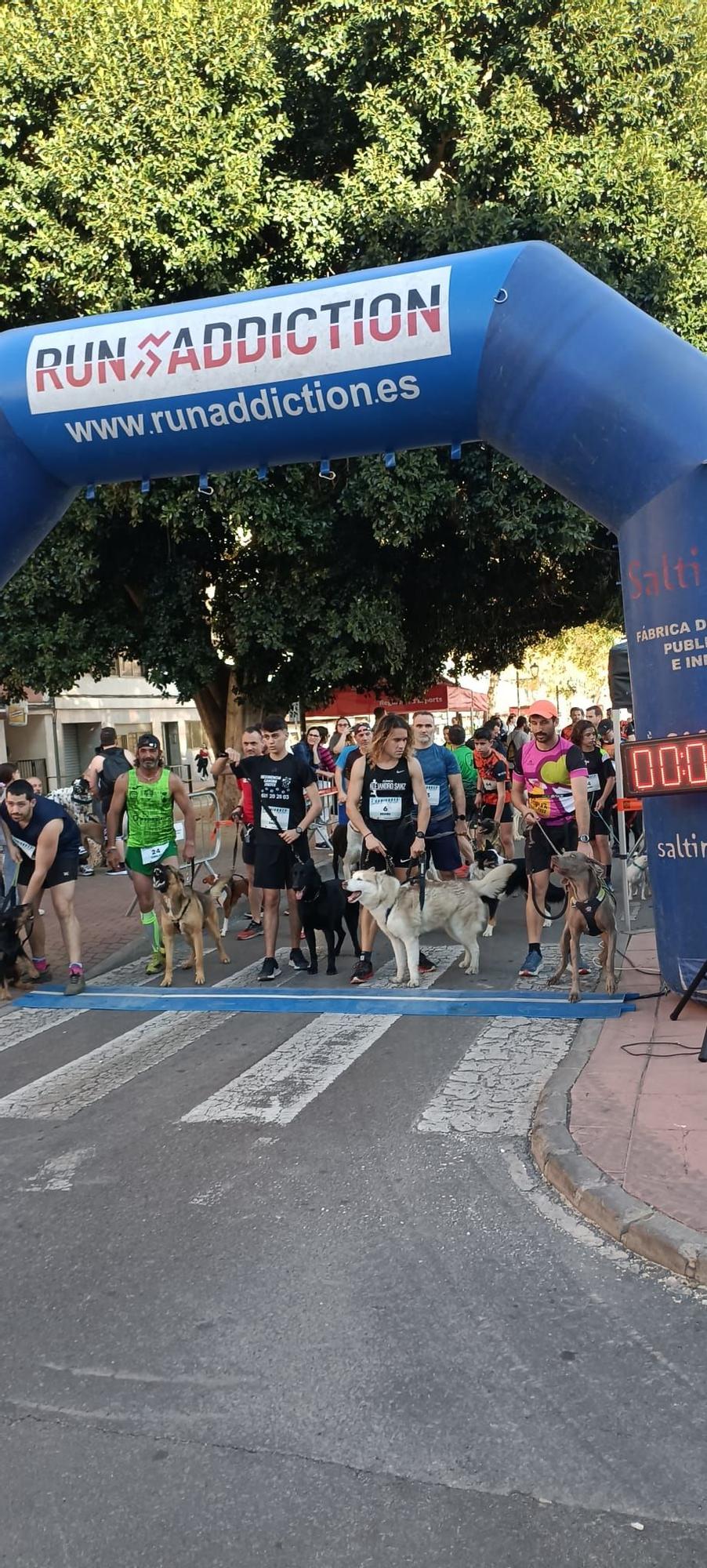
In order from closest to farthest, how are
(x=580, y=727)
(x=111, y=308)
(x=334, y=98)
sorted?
(x=580, y=727)
(x=111, y=308)
(x=334, y=98)

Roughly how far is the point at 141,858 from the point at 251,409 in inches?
150

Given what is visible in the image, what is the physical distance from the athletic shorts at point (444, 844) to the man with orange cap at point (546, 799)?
1.41m

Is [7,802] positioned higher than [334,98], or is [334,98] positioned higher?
[334,98]

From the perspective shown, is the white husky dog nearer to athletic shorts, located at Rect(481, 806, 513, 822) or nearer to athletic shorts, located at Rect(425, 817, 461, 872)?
athletic shorts, located at Rect(425, 817, 461, 872)

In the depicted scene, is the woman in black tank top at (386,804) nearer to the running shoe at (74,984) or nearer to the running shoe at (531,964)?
the running shoe at (531,964)

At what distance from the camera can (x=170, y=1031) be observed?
8156mm

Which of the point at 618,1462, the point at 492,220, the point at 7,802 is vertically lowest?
the point at 618,1462

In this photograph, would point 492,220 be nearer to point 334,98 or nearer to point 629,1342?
point 334,98

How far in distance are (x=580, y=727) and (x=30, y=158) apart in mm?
10261

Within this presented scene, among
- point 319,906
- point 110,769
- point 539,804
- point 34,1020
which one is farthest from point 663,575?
point 110,769

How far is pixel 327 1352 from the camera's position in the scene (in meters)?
3.77

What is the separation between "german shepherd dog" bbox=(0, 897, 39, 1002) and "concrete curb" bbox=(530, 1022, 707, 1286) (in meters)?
4.89

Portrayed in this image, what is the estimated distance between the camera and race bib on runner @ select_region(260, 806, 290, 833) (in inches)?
383

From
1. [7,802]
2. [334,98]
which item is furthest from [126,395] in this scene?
[334,98]
